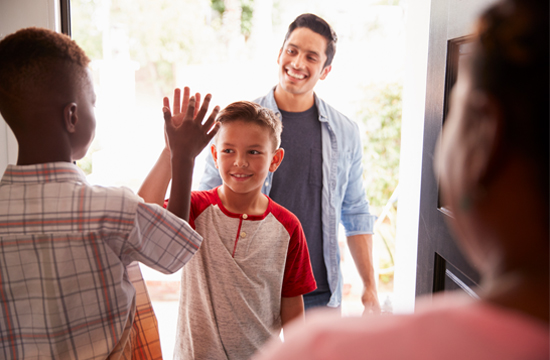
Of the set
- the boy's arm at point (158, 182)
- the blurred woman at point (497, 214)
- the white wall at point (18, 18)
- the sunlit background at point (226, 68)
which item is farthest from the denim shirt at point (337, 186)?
the sunlit background at point (226, 68)

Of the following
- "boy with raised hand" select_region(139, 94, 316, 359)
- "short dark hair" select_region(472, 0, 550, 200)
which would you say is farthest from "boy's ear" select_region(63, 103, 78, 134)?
"short dark hair" select_region(472, 0, 550, 200)

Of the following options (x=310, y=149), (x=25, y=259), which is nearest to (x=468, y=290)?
(x=310, y=149)

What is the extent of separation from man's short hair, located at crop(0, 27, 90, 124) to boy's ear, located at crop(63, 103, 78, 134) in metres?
0.03

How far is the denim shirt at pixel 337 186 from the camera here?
5.26 feet

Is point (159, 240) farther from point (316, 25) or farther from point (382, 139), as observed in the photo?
point (382, 139)

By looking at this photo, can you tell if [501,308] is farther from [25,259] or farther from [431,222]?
[431,222]

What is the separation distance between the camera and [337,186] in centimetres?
164

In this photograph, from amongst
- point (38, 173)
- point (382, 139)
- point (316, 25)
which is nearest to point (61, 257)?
point (38, 173)

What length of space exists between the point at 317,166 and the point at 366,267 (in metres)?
0.45

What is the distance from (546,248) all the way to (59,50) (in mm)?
→ 836

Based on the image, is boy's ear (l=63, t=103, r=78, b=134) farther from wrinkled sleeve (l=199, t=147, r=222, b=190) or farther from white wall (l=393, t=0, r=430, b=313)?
white wall (l=393, t=0, r=430, b=313)

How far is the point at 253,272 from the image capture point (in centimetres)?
112

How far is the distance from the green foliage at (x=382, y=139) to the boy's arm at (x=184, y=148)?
11.5 ft

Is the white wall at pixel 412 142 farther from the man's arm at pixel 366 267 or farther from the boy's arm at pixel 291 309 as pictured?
the boy's arm at pixel 291 309
